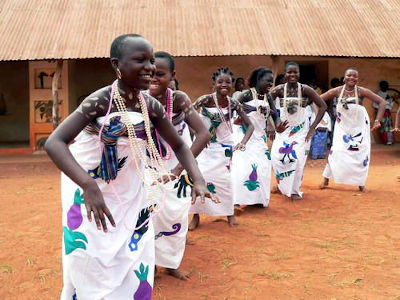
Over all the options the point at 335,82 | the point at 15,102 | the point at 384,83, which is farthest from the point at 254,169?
the point at 15,102

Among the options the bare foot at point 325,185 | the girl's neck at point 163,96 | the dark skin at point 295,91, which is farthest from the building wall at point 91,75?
the girl's neck at point 163,96

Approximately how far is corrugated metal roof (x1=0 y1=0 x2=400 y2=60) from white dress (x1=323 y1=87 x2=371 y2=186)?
11.2 ft

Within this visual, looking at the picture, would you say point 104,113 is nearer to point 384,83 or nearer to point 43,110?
point 43,110

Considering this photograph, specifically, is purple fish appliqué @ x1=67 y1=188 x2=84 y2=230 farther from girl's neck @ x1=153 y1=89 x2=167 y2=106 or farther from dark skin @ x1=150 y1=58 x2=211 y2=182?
girl's neck @ x1=153 y1=89 x2=167 y2=106

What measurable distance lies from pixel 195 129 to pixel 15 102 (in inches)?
535

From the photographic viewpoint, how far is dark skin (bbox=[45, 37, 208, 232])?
1.91 meters

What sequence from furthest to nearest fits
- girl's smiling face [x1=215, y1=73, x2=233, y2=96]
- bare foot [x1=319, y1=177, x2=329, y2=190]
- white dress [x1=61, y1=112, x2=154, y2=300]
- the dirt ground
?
bare foot [x1=319, y1=177, x2=329, y2=190], girl's smiling face [x1=215, y1=73, x2=233, y2=96], the dirt ground, white dress [x1=61, y1=112, x2=154, y2=300]

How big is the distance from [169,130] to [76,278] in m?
0.86

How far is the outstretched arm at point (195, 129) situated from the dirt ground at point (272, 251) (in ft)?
3.33

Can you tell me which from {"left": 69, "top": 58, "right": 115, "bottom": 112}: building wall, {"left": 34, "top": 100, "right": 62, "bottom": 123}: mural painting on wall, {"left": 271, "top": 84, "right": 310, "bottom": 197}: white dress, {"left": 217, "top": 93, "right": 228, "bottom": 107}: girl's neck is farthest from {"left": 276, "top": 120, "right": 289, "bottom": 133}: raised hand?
{"left": 69, "top": 58, "right": 115, "bottom": 112}: building wall

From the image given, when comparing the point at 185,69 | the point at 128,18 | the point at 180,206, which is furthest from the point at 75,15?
the point at 180,206

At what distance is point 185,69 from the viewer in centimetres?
1207

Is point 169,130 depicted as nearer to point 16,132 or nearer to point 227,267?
point 227,267

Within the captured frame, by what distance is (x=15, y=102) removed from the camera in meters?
15.2
